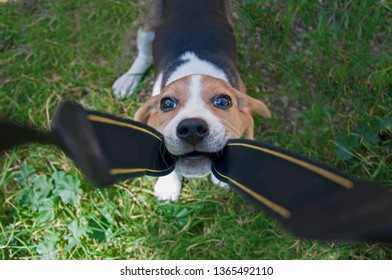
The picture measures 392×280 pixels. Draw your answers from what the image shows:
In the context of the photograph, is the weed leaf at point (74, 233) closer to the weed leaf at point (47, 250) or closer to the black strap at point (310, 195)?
the weed leaf at point (47, 250)

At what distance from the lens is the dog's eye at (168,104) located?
2.84 m

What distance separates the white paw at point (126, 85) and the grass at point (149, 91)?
7cm

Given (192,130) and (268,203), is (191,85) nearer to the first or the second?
(192,130)

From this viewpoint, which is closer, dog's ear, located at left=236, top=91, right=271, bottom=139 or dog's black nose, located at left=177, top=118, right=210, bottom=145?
dog's black nose, located at left=177, top=118, right=210, bottom=145

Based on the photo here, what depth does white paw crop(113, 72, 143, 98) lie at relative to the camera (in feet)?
13.3

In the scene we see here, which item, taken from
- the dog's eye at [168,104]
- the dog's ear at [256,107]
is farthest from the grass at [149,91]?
the dog's eye at [168,104]

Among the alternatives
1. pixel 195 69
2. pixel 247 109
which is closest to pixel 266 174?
pixel 247 109

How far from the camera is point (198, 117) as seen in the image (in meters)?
2.53

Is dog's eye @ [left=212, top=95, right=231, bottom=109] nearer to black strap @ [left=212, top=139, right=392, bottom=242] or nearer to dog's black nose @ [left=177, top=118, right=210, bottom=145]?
dog's black nose @ [left=177, top=118, right=210, bottom=145]

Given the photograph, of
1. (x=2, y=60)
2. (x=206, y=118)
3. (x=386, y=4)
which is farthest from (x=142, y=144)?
(x=386, y=4)

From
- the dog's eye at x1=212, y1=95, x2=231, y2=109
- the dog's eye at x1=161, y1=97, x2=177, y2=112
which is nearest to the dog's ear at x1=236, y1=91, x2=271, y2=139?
the dog's eye at x1=212, y1=95, x2=231, y2=109

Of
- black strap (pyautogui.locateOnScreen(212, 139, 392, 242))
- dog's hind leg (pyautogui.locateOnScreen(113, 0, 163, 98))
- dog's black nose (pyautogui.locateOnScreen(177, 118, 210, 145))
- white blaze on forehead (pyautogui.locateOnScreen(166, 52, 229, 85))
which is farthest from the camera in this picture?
dog's hind leg (pyautogui.locateOnScreen(113, 0, 163, 98))

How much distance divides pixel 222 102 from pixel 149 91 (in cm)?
146
